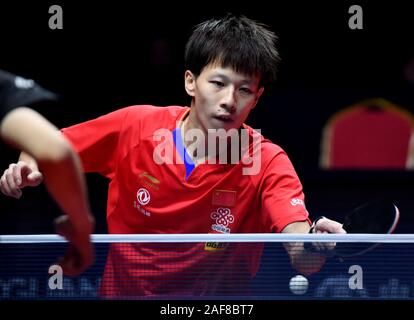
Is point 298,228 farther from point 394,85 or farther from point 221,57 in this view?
point 394,85

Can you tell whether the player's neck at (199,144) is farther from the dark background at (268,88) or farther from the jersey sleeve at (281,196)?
the dark background at (268,88)

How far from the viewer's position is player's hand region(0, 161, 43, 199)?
300cm

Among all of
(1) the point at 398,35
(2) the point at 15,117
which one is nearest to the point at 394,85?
(1) the point at 398,35

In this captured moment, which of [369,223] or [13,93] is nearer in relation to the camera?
[13,93]

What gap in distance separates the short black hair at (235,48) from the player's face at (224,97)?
4 centimetres

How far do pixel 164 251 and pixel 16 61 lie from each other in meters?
3.71

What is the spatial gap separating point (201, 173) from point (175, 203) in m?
0.15

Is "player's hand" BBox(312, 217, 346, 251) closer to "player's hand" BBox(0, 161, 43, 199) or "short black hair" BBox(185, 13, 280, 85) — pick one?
"short black hair" BBox(185, 13, 280, 85)

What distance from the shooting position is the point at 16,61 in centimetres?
657

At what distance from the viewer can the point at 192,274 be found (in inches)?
129

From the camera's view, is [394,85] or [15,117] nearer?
[15,117]

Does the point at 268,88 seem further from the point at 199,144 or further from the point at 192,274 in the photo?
the point at 192,274

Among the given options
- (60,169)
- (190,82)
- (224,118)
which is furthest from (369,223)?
Answer: (60,169)

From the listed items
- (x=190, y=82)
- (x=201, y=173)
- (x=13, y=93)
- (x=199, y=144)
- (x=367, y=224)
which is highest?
(x=13, y=93)
